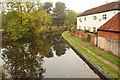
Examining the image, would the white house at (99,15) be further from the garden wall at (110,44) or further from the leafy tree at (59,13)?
the leafy tree at (59,13)

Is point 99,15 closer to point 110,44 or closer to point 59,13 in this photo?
point 110,44

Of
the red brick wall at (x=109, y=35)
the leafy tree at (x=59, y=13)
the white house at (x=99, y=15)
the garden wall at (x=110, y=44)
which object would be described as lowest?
the garden wall at (x=110, y=44)

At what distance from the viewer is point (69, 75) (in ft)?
29.3

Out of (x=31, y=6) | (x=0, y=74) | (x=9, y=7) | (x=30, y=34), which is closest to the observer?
(x=0, y=74)

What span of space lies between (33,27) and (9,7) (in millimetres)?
8118

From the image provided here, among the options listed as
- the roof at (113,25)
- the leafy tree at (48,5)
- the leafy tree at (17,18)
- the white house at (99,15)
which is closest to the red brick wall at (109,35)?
the roof at (113,25)

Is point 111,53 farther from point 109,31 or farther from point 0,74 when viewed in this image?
point 0,74

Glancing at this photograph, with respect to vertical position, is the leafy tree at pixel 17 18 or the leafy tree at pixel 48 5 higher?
the leafy tree at pixel 48 5

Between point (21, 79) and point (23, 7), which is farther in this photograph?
point (23, 7)

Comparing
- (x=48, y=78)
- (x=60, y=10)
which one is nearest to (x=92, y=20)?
(x=48, y=78)

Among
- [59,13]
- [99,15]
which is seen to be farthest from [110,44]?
[59,13]

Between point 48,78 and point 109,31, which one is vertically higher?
point 109,31

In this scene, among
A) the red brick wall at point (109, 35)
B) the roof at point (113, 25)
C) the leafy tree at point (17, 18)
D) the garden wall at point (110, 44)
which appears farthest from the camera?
the leafy tree at point (17, 18)

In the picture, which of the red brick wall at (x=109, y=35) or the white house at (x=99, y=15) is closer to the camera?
the red brick wall at (x=109, y=35)
